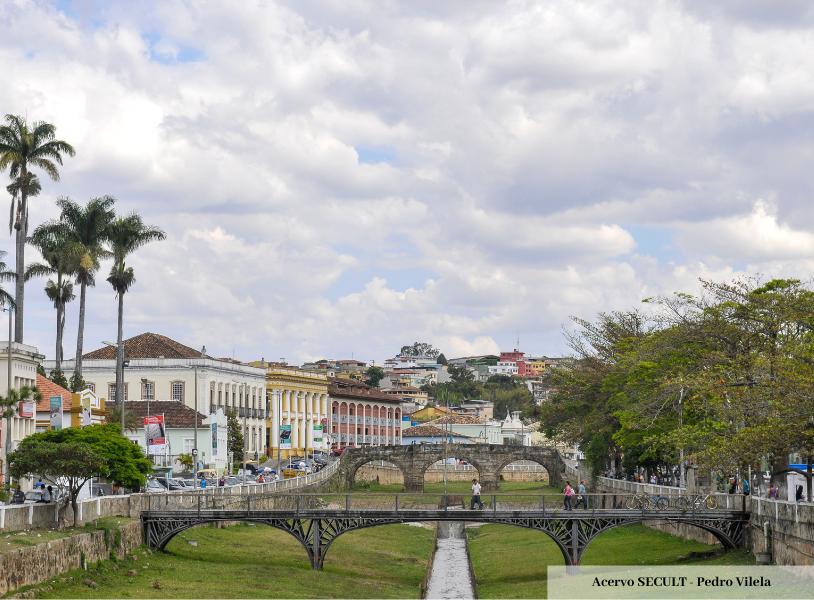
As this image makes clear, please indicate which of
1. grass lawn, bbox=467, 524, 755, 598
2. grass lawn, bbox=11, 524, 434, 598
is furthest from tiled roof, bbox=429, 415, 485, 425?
grass lawn, bbox=11, 524, 434, 598

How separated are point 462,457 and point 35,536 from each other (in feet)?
254

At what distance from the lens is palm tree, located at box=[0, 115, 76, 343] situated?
67.1 meters

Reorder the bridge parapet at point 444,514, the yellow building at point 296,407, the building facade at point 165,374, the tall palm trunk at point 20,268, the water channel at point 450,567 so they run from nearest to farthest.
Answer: the bridge parapet at point 444,514
the water channel at point 450,567
the tall palm trunk at point 20,268
the building facade at point 165,374
the yellow building at point 296,407

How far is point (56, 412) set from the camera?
2115 inches

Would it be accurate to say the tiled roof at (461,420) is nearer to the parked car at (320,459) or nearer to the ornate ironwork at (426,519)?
the parked car at (320,459)

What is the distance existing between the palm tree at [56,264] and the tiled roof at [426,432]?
69832 mm

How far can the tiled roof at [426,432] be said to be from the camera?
488 feet

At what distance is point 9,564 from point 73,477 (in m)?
8.82

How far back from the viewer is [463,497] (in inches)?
1999

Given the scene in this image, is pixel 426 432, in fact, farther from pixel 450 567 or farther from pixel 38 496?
pixel 38 496

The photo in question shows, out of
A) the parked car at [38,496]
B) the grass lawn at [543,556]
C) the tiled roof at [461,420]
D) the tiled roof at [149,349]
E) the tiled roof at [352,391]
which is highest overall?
the tiled roof at [149,349]

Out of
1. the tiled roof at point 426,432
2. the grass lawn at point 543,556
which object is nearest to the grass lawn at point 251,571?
the grass lawn at point 543,556

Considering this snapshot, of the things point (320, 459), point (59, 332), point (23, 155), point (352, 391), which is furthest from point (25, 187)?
point (352, 391)

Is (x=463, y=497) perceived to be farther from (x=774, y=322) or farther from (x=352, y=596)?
(x=774, y=322)
